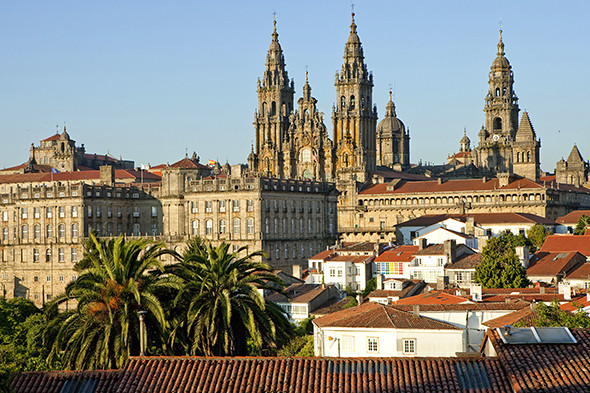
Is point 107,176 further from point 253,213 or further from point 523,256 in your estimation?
point 523,256

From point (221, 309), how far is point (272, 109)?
132 meters

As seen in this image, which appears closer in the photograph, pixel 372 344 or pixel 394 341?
pixel 394 341

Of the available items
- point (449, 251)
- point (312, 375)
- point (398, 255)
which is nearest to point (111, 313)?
point (312, 375)

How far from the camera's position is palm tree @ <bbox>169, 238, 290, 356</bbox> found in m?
44.0

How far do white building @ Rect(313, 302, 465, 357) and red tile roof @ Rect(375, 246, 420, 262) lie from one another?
1631 inches

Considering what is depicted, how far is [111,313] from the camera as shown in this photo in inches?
1690

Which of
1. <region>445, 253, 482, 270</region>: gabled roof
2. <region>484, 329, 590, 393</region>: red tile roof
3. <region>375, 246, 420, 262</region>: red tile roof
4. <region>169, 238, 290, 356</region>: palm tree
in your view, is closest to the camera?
<region>484, 329, 590, 393</region>: red tile roof

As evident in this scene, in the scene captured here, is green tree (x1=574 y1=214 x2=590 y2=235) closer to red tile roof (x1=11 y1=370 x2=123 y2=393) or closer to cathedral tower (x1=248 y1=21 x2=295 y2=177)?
cathedral tower (x1=248 y1=21 x2=295 y2=177)

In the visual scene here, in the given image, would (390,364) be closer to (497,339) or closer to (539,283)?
(497,339)

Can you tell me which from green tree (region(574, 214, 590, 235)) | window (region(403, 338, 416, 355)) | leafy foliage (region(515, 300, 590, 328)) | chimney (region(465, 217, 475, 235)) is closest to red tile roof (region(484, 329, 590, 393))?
leafy foliage (region(515, 300, 590, 328))

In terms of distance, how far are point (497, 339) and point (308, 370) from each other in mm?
6517

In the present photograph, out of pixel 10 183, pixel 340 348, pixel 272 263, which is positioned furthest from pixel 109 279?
pixel 10 183

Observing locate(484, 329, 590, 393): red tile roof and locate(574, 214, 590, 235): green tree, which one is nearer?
locate(484, 329, 590, 393): red tile roof

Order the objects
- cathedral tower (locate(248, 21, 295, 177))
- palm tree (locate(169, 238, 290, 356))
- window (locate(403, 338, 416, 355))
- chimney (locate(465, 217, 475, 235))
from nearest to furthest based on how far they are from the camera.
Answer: palm tree (locate(169, 238, 290, 356))
window (locate(403, 338, 416, 355))
chimney (locate(465, 217, 475, 235))
cathedral tower (locate(248, 21, 295, 177))
